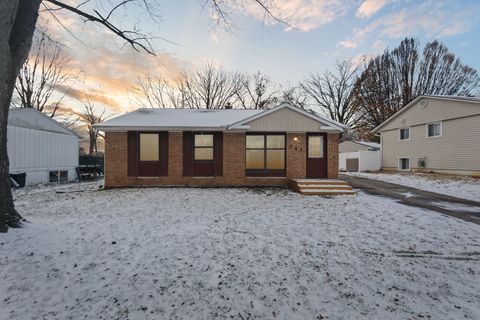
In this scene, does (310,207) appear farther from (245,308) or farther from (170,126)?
(170,126)

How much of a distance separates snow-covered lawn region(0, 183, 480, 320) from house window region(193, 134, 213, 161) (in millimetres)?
5613

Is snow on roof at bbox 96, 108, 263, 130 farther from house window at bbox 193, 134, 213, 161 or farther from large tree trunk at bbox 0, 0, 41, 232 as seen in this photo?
large tree trunk at bbox 0, 0, 41, 232

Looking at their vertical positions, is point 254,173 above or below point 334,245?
above

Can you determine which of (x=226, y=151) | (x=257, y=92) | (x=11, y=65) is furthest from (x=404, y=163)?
(x=11, y=65)

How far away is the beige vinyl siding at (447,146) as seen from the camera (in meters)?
13.5

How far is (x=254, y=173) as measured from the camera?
1163 centimetres

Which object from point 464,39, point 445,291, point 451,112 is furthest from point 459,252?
point 464,39

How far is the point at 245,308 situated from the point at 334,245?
2440 mm

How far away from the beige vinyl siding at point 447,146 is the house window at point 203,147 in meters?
15.7

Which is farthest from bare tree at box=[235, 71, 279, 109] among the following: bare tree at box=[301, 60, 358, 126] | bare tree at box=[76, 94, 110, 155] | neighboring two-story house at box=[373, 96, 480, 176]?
bare tree at box=[76, 94, 110, 155]

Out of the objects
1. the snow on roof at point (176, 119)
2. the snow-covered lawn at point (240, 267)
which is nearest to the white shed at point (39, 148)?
the snow on roof at point (176, 119)

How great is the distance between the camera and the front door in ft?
38.0

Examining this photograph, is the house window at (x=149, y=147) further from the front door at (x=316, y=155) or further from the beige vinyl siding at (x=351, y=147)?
the beige vinyl siding at (x=351, y=147)

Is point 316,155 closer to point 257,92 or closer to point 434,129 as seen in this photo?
point 434,129
